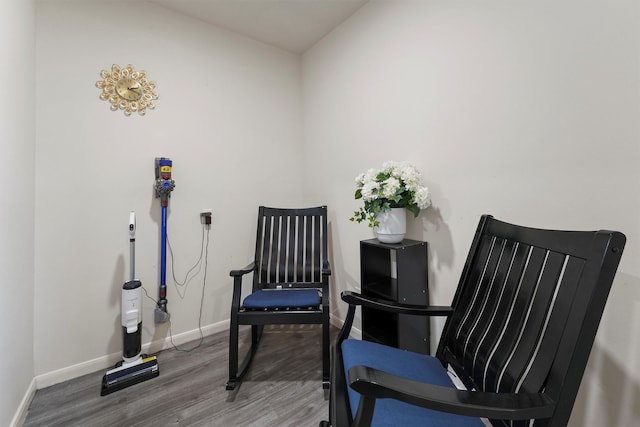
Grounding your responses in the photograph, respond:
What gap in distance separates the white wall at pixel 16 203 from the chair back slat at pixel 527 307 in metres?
2.00

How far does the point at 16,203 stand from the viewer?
4.37ft

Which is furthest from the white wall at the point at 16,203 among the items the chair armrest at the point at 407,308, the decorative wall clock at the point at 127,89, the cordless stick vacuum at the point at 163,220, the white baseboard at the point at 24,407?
the chair armrest at the point at 407,308

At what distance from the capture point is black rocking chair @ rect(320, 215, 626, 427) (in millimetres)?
606

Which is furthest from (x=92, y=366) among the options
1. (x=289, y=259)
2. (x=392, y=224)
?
(x=392, y=224)

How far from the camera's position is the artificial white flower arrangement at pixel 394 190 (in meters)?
1.48

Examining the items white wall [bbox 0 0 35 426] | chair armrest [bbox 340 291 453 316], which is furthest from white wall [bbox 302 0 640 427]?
white wall [bbox 0 0 35 426]

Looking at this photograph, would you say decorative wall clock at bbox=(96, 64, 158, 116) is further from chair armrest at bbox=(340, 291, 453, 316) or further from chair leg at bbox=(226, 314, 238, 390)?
chair armrest at bbox=(340, 291, 453, 316)

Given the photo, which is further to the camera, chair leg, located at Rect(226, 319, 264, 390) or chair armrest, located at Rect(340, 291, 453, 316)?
chair leg, located at Rect(226, 319, 264, 390)

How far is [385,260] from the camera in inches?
71.7

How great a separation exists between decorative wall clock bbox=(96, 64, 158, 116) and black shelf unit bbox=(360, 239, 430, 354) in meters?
1.88

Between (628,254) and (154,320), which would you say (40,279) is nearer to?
(154,320)

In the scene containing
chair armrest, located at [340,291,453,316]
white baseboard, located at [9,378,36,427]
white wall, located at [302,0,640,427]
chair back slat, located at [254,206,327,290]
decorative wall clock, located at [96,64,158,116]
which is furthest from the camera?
chair back slat, located at [254,206,327,290]

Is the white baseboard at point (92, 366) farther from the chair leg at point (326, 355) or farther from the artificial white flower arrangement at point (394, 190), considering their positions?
the artificial white flower arrangement at point (394, 190)

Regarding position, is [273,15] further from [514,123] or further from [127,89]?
[514,123]
